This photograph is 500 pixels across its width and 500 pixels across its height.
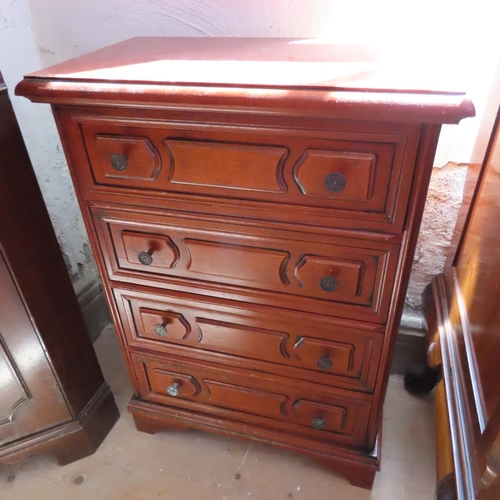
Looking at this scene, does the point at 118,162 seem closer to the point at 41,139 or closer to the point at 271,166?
the point at 271,166

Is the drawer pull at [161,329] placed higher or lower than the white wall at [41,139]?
lower

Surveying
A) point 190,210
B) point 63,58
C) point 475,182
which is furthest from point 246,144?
point 63,58

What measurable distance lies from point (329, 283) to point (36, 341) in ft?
2.31

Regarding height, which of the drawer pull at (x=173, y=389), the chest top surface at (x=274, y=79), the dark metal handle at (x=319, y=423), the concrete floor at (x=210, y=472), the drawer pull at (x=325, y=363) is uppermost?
the chest top surface at (x=274, y=79)

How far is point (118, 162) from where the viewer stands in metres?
0.82

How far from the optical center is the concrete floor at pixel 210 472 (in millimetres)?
1156

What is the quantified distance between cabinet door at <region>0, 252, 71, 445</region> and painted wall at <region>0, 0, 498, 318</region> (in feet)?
1.70

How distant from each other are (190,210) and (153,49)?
0.38m

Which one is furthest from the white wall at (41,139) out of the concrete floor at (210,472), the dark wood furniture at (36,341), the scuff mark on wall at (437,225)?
the scuff mark on wall at (437,225)

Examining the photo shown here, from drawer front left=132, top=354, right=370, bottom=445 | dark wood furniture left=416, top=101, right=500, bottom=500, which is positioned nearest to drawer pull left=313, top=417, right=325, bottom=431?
drawer front left=132, top=354, right=370, bottom=445

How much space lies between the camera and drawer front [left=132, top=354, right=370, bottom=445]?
1.04m

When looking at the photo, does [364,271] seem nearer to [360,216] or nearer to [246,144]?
[360,216]

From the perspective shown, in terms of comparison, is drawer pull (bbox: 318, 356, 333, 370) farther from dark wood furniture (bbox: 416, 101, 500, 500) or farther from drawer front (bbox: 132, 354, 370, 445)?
dark wood furniture (bbox: 416, 101, 500, 500)

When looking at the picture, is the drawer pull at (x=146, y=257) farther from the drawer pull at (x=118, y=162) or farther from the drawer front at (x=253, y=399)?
the drawer front at (x=253, y=399)
